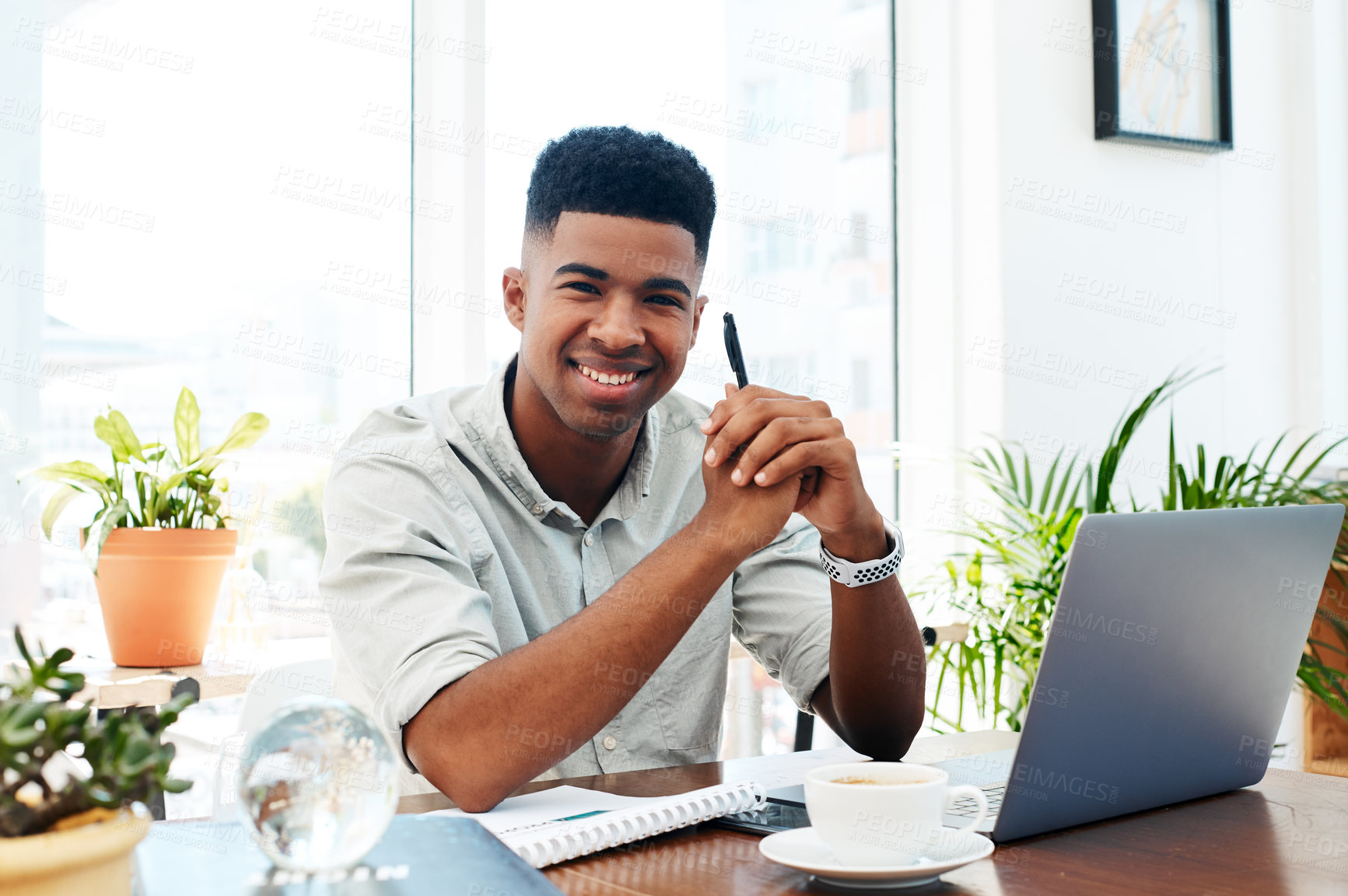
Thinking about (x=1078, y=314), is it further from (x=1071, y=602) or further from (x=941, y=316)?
(x=1071, y=602)

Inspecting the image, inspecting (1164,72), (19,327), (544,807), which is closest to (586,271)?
(544,807)

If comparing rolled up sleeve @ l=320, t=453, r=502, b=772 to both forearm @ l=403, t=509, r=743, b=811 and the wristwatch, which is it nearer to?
forearm @ l=403, t=509, r=743, b=811

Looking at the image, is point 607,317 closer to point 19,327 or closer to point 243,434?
point 243,434

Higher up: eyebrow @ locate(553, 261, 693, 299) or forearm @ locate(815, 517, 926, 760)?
eyebrow @ locate(553, 261, 693, 299)

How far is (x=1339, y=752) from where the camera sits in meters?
2.39

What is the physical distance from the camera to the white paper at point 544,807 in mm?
874

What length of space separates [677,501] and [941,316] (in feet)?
4.63

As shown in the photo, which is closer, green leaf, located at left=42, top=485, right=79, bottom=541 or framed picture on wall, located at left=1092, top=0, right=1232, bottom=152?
green leaf, located at left=42, top=485, right=79, bottom=541

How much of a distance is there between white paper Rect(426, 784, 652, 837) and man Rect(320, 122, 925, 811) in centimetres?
2

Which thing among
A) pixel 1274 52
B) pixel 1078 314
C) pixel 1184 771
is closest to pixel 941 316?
pixel 1078 314

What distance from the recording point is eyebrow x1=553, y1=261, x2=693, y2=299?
1.36 metres

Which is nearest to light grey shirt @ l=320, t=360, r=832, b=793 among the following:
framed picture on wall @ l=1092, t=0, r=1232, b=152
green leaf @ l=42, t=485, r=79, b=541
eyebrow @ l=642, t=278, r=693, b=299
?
eyebrow @ l=642, t=278, r=693, b=299

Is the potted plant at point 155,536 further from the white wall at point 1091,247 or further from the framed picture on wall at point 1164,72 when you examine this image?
the framed picture on wall at point 1164,72

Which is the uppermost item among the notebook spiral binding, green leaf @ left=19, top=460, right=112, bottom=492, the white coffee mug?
green leaf @ left=19, top=460, right=112, bottom=492
